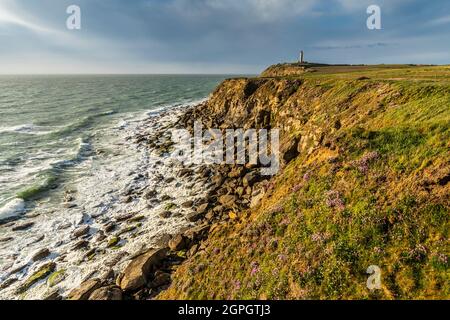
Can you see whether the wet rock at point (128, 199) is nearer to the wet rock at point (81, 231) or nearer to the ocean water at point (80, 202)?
the ocean water at point (80, 202)

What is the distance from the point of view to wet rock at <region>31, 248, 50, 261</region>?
19753 millimetres

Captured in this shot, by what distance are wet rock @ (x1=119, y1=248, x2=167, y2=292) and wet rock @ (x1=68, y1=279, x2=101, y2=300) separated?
1498mm

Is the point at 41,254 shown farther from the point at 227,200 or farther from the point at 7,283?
the point at 227,200

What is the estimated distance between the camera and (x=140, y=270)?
1587 centimetres

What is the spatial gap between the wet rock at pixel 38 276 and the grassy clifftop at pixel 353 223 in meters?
9.87

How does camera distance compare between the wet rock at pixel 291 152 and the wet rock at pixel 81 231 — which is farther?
the wet rock at pixel 291 152

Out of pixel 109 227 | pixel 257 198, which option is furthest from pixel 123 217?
pixel 257 198

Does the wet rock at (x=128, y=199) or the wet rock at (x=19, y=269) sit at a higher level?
the wet rock at (x=128, y=199)

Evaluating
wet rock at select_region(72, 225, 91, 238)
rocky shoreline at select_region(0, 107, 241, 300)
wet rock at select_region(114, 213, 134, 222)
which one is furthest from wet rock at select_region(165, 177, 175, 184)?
wet rock at select_region(72, 225, 91, 238)

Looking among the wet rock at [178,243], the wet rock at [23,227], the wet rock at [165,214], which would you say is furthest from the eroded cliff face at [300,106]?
the wet rock at [23,227]

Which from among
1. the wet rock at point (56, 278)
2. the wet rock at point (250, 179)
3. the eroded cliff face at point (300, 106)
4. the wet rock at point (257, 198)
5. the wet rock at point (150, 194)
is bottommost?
the wet rock at point (56, 278)

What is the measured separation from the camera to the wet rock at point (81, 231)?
22078mm

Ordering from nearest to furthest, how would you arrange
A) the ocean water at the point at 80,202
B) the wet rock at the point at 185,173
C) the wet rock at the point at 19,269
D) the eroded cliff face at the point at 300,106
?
the wet rock at the point at 19,269, the ocean water at the point at 80,202, the eroded cliff face at the point at 300,106, the wet rock at the point at 185,173

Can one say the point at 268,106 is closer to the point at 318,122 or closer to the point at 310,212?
the point at 318,122
